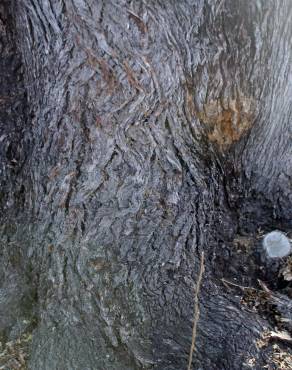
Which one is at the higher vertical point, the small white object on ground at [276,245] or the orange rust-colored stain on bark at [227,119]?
the orange rust-colored stain on bark at [227,119]

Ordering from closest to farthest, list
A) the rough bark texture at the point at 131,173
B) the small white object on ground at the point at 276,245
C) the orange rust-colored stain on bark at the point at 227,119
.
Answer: the rough bark texture at the point at 131,173
the orange rust-colored stain on bark at the point at 227,119
the small white object on ground at the point at 276,245

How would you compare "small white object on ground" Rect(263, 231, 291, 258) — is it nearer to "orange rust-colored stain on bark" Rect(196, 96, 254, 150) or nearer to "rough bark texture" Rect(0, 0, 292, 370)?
"rough bark texture" Rect(0, 0, 292, 370)

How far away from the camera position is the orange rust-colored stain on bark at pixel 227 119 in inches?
79.0

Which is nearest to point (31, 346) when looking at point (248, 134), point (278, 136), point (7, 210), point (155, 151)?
point (7, 210)

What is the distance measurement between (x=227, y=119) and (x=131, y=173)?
0.48 meters

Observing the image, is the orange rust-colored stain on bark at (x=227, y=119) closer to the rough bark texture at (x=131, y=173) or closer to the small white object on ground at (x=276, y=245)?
the rough bark texture at (x=131, y=173)

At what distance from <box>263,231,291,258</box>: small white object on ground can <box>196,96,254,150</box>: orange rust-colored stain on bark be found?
19.8 inches

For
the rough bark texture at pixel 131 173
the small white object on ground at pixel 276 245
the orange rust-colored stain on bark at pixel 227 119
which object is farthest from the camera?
the small white object on ground at pixel 276 245

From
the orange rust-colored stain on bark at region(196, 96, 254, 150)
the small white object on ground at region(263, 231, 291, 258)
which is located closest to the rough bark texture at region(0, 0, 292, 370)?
the orange rust-colored stain on bark at region(196, 96, 254, 150)

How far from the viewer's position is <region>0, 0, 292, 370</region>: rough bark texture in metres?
1.86

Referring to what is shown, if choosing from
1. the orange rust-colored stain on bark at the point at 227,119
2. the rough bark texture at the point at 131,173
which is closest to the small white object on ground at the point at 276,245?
the rough bark texture at the point at 131,173

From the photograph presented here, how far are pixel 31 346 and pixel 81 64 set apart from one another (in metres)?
1.23

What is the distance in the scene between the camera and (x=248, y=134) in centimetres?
220

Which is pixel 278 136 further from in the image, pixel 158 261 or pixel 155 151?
pixel 158 261
